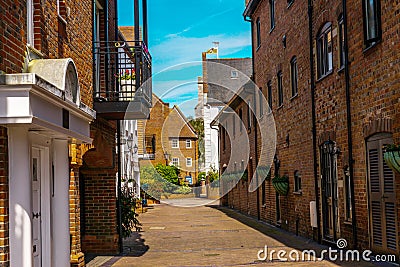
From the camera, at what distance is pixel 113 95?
14.2 meters

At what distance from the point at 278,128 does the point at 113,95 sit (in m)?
8.35

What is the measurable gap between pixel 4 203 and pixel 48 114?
1.07 metres

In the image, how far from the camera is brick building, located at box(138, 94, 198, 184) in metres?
60.2

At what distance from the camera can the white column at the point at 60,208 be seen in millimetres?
8594

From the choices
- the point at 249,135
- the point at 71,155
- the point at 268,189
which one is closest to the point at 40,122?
the point at 71,155

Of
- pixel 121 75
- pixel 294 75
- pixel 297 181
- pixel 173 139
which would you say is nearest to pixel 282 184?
pixel 297 181

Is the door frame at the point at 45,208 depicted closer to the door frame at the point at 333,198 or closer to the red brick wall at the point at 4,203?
the red brick wall at the point at 4,203

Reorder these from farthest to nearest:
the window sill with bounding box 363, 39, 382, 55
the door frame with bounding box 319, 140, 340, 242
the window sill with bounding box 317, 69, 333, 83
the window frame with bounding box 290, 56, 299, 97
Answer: the window frame with bounding box 290, 56, 299, 97 < the window sill with bounding box 317, 69, 333, 83 < the door frame with bounding box 319, 140, 340, 242 < the window sill with bounding box 363, 39, 382, 55

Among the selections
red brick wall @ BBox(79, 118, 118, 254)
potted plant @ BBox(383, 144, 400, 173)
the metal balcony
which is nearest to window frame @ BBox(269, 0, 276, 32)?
the metal balcony

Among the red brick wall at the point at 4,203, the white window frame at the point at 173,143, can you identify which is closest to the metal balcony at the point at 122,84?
the red brick wall at the point at 4,203

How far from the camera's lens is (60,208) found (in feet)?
28.8

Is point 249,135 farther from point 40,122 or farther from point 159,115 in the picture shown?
point 159,115

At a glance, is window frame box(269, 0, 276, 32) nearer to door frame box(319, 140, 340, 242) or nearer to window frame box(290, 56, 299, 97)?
window frame box(290, 56, 299, 97)

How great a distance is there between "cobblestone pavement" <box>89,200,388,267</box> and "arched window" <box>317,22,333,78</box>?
14.6 ft
